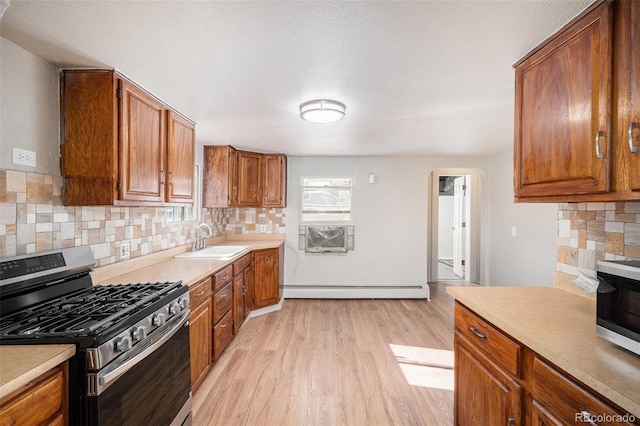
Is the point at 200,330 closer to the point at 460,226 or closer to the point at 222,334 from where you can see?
the point at 222,334

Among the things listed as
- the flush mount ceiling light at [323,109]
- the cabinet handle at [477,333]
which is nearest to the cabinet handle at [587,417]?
the cabinet handle at [477,333]

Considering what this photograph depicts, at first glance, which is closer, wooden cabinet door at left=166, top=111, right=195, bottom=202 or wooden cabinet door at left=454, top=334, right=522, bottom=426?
wooden cabinet door at left=454, top=334, right=522, bottom=426

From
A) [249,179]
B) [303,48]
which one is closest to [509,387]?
[303,48]

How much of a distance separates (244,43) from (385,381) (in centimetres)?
248

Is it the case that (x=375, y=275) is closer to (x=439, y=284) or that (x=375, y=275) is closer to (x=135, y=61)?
(x=439, y=284)

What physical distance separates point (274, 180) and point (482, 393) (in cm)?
350

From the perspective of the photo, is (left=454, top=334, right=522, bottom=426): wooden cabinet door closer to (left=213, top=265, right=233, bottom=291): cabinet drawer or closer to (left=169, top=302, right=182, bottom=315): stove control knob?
(left=169, top=302, right=182, bottom=315): stove control knob

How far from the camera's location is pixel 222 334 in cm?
273

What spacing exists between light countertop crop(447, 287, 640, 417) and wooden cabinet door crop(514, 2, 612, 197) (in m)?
0.56

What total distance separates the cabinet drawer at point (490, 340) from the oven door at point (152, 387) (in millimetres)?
1585

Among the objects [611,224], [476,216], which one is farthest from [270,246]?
Result: [476,216]

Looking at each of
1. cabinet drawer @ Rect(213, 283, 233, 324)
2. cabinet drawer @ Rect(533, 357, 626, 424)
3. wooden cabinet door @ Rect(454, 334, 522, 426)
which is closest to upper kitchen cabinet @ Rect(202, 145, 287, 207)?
cabinet drawer @ Rect(213, 283, 233, 324)

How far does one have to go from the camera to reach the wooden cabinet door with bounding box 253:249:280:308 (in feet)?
12.4

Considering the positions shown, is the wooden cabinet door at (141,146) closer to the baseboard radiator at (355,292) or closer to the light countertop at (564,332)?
the light countertop at (564,332)
